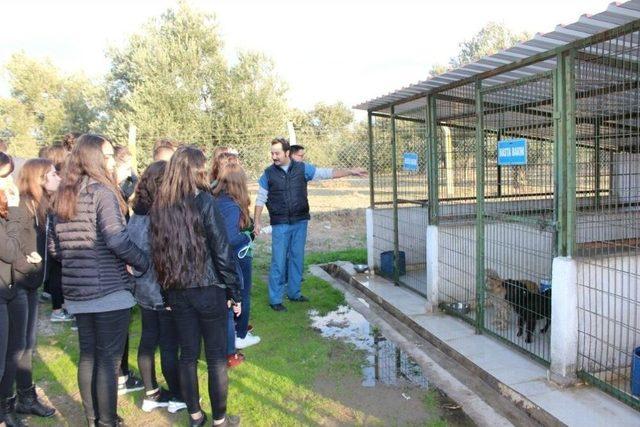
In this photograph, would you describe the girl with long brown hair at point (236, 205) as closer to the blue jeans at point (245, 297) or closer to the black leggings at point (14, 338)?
the blue jeans at point (245, 297)

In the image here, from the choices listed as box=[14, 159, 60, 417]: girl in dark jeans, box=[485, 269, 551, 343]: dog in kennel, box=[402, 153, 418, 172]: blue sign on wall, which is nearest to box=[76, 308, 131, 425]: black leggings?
box=[14, 159, 60, 417]: girl in dark jeans

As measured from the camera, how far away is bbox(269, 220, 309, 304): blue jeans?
19.6ft

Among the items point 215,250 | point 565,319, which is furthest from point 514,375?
point 215,250

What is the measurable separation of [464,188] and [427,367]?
3.31m

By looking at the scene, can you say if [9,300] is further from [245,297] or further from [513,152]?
[513,152]

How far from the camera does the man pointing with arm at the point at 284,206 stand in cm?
595

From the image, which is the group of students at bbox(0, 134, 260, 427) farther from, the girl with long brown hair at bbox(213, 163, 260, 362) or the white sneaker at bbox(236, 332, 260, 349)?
the white sneaker at bbox(236, 332, 260, 349)

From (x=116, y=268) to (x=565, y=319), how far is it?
3046 mm

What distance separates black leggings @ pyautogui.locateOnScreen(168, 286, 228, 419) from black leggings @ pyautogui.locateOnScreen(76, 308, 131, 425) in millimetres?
347

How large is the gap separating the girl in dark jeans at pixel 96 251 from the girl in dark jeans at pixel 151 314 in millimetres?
334

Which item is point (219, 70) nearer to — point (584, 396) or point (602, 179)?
point (602, 179)

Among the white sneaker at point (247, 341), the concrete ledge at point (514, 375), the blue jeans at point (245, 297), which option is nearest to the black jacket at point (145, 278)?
the blue jeans at point (245, 297)

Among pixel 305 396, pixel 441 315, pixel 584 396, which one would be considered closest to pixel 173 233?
pixel 305 396

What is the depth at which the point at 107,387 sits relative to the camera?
120 inches
